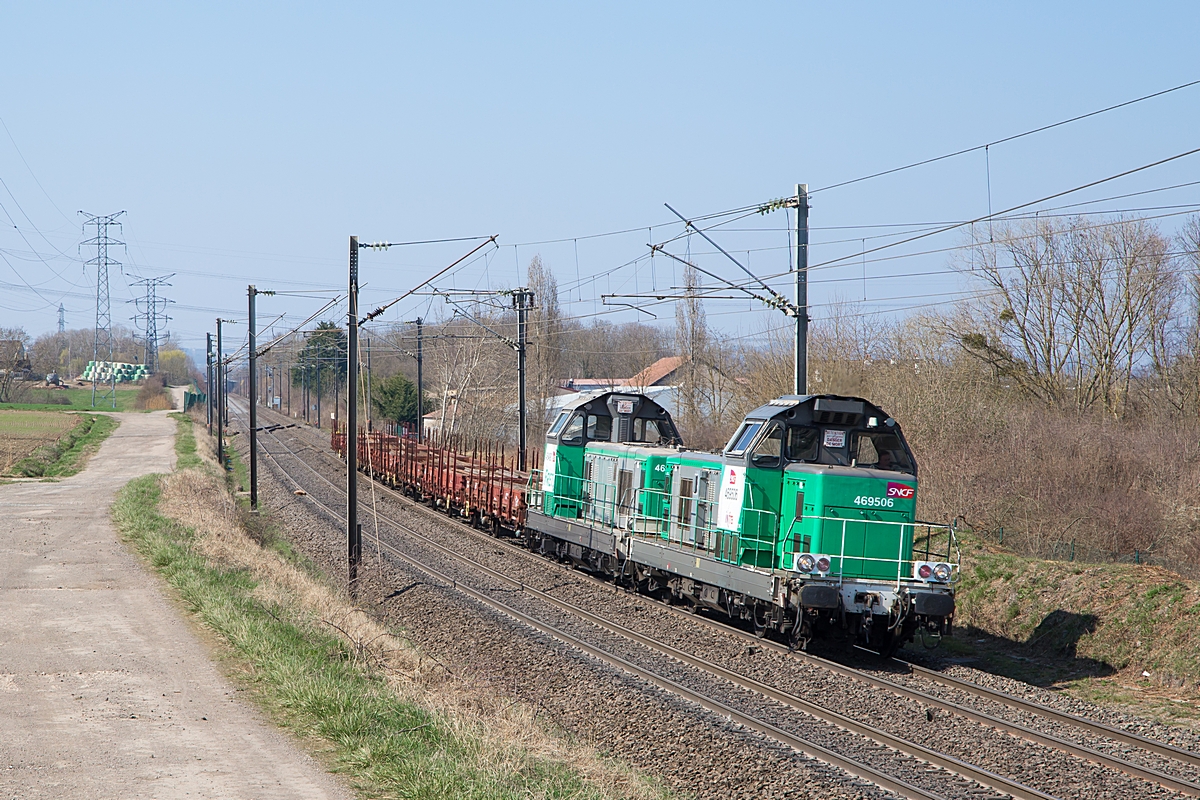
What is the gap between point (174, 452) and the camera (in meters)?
49.8

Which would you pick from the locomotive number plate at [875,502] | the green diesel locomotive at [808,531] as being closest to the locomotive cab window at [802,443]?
the green diesel locomotive at [808,531]

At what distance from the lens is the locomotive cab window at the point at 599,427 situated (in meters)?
23.0

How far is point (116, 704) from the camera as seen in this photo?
31.1 ft

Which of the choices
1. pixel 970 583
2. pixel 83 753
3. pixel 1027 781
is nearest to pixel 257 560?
pixel 83 753

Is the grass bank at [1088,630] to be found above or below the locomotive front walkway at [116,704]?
below

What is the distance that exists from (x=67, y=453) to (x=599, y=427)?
36.2 metres

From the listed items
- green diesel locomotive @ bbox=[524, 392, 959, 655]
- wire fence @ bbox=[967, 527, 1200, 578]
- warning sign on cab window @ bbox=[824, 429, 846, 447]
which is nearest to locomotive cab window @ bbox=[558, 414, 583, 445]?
green diesel locomotive @ bbox=[524, 392, 959, 655]

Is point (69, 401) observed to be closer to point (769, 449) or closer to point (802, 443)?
point (769, 449)

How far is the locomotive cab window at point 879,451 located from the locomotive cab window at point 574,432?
9.17 metres

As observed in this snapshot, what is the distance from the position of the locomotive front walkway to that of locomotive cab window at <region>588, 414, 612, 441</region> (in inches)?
386

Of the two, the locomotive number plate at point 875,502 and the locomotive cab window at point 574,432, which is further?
the locomotive cab window at point 574,432

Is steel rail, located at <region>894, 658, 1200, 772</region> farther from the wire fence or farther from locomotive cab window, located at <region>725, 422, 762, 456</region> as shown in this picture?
the wire fence

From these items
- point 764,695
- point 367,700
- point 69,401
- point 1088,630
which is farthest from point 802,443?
point 69,401

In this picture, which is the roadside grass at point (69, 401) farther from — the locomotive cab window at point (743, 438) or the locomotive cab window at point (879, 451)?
the locomotive cab window at point (879, 451)
